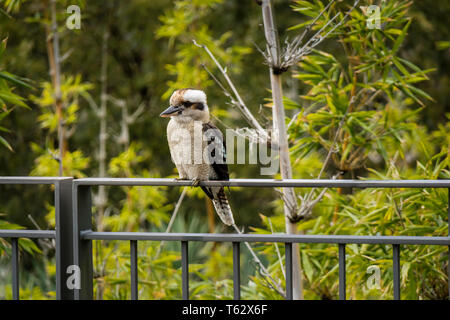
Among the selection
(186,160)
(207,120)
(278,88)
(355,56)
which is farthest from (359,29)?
(186,160)

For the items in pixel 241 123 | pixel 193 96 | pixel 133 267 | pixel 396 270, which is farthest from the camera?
pixel 241 123

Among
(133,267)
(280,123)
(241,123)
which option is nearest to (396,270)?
(133,267)

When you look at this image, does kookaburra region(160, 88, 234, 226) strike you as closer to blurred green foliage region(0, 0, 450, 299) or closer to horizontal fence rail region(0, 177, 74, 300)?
blurred green foliage region(0, 0, 450, 299)

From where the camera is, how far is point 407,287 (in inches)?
106

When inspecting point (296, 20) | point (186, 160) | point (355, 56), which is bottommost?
point (186, 160)

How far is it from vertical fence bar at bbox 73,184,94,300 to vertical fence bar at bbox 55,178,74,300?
33mm

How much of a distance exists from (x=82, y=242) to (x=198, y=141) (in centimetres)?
80

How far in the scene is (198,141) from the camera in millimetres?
2330

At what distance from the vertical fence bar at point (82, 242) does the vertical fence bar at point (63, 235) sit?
33mm

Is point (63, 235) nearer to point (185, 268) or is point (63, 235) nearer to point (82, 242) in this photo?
point (82, 242)

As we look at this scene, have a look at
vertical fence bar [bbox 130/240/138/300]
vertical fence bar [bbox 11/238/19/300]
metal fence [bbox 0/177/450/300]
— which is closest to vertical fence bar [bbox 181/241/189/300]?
metal fence [bbox 0/177/450/300]
